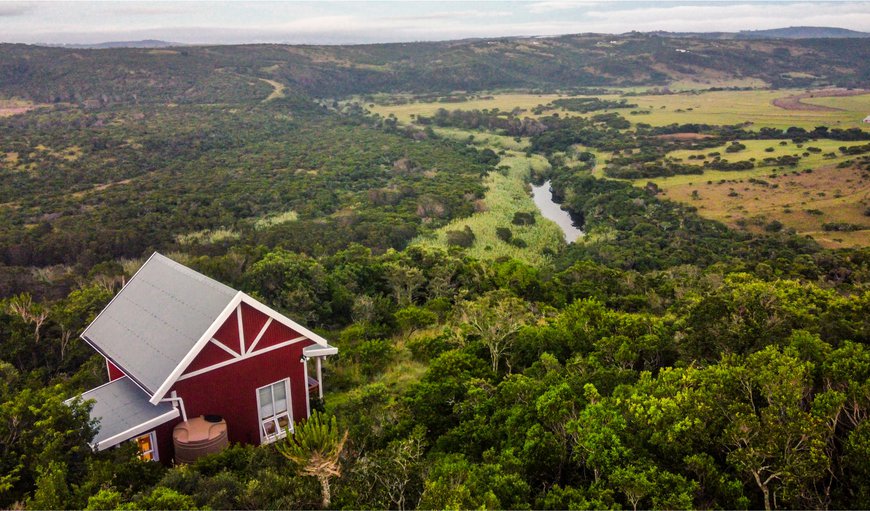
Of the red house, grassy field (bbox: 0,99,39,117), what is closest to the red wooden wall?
the red house

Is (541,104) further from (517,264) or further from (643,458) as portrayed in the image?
(643,458)

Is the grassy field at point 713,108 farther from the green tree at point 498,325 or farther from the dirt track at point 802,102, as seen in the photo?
the green tree at point 498,325

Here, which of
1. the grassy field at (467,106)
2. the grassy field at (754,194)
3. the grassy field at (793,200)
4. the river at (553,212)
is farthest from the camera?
the grassy field at (467,106)

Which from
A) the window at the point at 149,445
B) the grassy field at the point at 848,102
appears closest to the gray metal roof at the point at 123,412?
the window at the point at 149,445

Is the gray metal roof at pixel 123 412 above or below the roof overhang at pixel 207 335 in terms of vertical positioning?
below

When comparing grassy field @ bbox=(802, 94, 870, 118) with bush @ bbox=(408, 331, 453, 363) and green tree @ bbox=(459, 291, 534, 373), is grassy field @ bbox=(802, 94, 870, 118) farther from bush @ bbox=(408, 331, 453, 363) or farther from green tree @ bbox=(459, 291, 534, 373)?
bush @ bbox=(408, 331, 453, 363)

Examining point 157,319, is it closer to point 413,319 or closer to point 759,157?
point 413,319

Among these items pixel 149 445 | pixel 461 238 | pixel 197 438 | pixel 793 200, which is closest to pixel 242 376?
pixel 197 438
